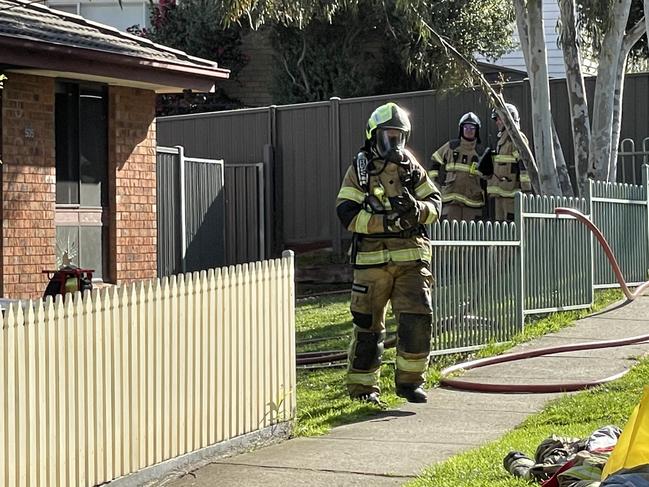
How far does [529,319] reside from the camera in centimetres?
1187

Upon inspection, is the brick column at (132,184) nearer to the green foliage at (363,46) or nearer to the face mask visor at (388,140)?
the face mask visor at (388,140)

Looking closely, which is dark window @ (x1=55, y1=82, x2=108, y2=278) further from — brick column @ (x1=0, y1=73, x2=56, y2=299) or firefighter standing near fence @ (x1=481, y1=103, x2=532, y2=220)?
firefighter standing near fence @ (x1=481, y1=103, x2=532, y2=220)

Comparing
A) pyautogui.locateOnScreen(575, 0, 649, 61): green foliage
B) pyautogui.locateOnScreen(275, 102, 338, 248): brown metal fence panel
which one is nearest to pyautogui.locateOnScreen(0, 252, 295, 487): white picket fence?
pyautogui.locateOnScreen(575, 0, 649, 61): green foliage

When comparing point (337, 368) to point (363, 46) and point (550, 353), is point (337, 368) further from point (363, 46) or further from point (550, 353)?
point (363, 46)

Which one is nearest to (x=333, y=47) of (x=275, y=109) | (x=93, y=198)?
(x=275, y=109)

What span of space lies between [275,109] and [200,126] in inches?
81.5

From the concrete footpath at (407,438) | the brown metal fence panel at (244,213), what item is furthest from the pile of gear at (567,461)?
the brown metal fence panel at (244,213)

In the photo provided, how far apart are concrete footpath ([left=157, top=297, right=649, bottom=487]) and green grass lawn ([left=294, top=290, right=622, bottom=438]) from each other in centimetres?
19

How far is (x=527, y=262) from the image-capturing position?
38.3ft

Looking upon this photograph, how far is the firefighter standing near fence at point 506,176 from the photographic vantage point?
50.9 ft

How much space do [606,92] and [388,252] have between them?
7333 mm

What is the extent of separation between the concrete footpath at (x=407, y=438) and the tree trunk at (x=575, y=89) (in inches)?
193

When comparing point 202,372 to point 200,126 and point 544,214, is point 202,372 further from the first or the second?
point 200,126

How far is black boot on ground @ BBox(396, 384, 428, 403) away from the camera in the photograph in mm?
8539
